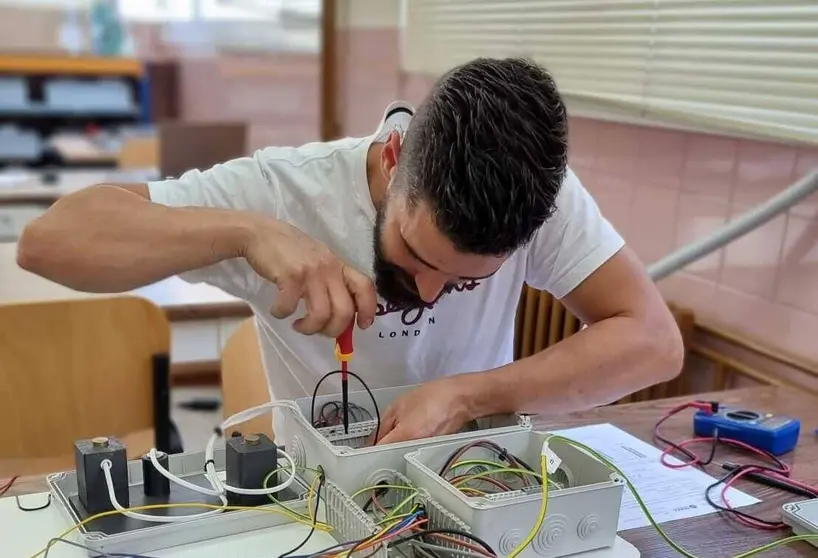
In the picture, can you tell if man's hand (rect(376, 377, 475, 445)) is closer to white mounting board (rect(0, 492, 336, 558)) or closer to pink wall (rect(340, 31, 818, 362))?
white mounting board (rect(0, 492, 336, 558))

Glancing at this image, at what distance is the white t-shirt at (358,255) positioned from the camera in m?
1.23

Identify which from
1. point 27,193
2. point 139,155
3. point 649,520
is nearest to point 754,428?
point 649,520

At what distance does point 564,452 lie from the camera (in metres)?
0.91

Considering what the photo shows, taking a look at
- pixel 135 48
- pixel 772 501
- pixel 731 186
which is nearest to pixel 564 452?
pixel 772 501

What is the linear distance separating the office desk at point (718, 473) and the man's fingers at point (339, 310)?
37 centimetres

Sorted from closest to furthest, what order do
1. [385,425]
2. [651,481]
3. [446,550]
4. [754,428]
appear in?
[446,550] < [385,425] < [651,481] < [754,428]

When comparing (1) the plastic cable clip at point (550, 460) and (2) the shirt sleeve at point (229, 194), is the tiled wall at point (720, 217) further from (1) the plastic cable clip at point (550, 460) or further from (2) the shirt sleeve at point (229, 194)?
(1) the plastic cable clip at point (550, 460)

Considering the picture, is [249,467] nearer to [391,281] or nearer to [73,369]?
[391,281]

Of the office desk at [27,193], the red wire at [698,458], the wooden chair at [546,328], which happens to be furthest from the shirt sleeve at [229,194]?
the office desk at [27,193]

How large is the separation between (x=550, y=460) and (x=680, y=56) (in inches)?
44.8

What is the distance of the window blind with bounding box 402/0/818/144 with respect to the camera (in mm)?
1512

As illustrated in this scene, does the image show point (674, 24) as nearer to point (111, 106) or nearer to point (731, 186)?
point (731, 186)

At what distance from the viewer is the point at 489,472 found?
0.87 metres

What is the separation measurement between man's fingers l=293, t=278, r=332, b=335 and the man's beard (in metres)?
0.16
